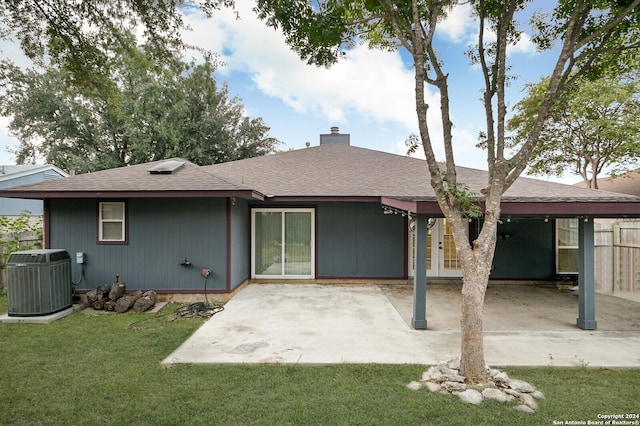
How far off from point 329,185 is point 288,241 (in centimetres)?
175

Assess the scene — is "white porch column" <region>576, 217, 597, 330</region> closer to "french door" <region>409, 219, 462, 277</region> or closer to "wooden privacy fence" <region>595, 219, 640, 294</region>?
"wooden privacy fence" <region>595, 219, 640, 294</region>

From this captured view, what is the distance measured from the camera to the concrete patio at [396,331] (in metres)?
4.25

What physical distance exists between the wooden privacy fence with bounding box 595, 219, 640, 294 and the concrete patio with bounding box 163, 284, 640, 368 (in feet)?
1.68

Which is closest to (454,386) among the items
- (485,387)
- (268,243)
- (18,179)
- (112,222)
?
(485,387)

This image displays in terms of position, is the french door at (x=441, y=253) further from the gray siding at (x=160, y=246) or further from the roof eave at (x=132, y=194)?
the gray siding at (x=160, y=246)

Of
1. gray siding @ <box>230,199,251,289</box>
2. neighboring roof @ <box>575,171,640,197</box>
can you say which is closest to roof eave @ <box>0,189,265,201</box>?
gray siding @ <box>230,199,251,289</box>

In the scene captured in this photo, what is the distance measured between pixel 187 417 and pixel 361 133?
57.4ft

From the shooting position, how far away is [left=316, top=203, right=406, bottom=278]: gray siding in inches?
343

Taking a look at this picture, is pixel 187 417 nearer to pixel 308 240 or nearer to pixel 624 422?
pixel 624 422

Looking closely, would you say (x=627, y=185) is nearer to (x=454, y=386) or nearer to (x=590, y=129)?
(x=590, y=129)

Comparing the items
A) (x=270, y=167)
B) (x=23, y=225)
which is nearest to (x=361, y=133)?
(x=270, y=167)

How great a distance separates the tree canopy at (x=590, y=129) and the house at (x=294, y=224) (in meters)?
9.10

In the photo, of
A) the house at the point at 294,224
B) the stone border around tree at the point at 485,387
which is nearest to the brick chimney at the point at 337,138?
the house at the point at 294,224

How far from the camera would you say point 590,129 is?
18.0m
